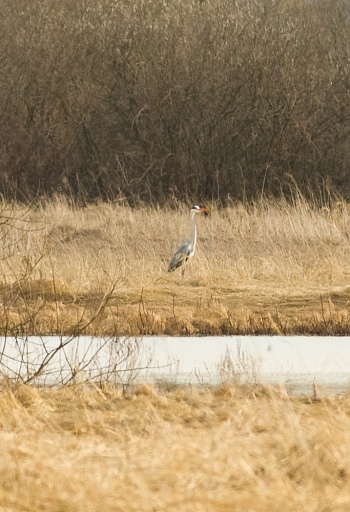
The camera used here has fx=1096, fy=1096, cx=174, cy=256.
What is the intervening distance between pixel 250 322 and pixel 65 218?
8.67 meters

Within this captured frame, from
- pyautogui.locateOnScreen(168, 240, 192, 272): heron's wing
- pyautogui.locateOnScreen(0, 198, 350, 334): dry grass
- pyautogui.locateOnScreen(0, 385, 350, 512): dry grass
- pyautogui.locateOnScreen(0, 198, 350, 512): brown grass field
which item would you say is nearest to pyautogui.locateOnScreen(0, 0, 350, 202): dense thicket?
pyautogui.locateOnScreen(0, 198, 350, 334): dry grass

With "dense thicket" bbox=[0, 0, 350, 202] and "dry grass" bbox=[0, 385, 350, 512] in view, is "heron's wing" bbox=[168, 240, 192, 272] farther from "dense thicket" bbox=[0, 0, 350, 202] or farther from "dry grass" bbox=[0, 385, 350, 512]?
"dense thicket" bbox=[0, 0, 350, 202]

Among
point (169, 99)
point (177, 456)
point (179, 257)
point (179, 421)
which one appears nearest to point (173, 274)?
point (179, 257)

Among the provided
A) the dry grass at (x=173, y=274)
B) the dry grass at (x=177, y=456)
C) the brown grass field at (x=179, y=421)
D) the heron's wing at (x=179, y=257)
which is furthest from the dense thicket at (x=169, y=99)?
the dry grass at (x=177, y=456)

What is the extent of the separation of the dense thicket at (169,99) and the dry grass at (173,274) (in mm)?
4159

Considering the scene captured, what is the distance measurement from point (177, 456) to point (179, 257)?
8.58 meters

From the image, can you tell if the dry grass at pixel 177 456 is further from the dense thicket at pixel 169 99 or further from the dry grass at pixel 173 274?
the dense thicket at pixel 169 99

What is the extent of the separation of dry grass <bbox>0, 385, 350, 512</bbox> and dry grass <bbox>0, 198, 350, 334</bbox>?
115 centimetres

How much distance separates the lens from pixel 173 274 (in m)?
13.4

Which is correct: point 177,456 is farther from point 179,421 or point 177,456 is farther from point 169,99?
point 169,99

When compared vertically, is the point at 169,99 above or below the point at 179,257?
below

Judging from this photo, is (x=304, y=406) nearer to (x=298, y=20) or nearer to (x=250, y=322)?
(x=250, y=322)

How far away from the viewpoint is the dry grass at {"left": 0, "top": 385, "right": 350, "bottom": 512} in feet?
13.6

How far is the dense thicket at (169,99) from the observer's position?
76.0ft
